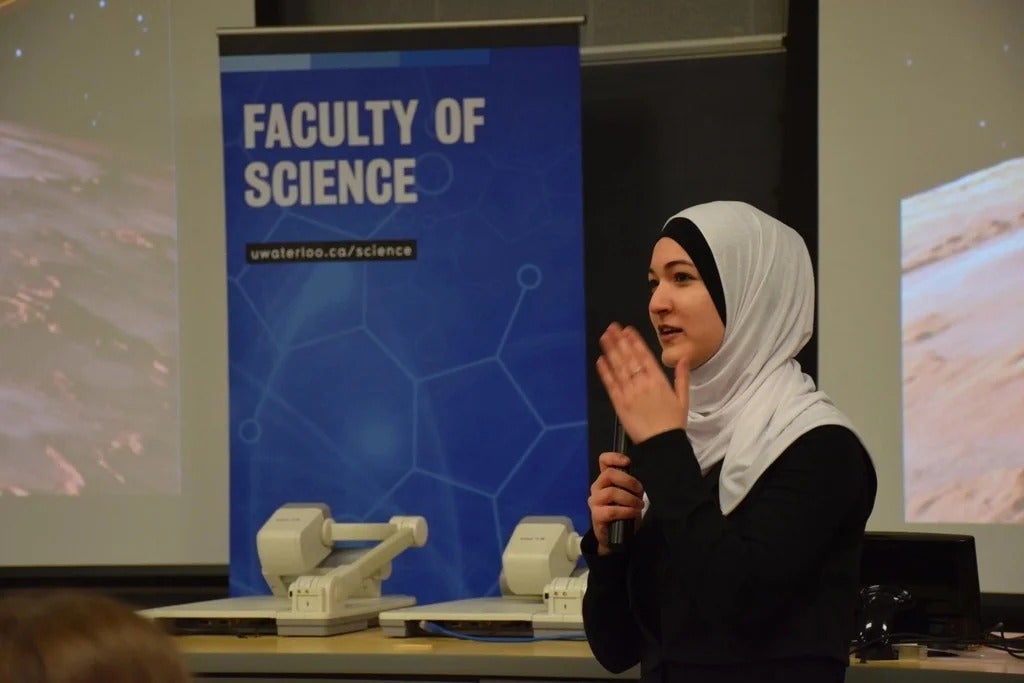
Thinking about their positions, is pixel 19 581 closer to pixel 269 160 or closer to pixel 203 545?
pixel 203 545

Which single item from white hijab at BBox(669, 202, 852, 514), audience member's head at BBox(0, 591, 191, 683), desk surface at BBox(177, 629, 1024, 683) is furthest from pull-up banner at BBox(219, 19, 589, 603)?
audience member's head at BBox(0, 591, 191, 683)

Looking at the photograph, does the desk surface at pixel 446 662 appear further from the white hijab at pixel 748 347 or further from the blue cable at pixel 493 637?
the white hijab at pixel 748 347

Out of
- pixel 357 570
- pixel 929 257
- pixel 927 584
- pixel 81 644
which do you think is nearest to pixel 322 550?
Result: pixel 357 570

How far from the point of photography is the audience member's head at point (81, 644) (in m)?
0.85

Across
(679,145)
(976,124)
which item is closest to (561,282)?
(679,145)

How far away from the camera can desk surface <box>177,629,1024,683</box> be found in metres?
2.67

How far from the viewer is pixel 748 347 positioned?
1886 mm

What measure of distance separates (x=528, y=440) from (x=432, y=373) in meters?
0.33

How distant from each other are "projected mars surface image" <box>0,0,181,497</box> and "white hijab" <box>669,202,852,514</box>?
2746mm

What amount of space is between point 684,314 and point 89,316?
290 centimetres

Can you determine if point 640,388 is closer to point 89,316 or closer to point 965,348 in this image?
point 965,348

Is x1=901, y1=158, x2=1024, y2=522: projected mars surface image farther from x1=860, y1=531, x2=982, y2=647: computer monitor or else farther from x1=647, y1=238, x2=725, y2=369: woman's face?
x1=647, y1=238, x2=725, y2=369: woman's face

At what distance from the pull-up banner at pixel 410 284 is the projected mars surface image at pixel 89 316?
1.56ft

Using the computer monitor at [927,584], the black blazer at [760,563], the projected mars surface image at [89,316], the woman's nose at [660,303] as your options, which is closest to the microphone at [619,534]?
the black blazer at [760,563]
